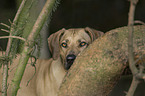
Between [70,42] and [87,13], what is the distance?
5210 millimetres

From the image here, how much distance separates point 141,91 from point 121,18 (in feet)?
11.1

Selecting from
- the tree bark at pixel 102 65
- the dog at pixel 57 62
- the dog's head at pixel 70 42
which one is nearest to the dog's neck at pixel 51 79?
the dog at pixel 57 62

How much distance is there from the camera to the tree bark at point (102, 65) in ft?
5.74

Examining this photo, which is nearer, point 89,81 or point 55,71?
point 89,81

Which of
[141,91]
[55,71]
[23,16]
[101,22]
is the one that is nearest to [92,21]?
[101,22]

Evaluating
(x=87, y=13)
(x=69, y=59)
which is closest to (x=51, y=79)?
(x=69, y=59)

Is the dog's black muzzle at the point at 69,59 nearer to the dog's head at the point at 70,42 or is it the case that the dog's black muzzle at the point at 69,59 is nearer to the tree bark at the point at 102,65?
the dog's head at the point at 70,42

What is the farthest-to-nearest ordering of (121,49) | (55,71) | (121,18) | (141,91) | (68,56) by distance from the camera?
(121,18) < (141,91) < (55,71) < (68,56) < (121,49)

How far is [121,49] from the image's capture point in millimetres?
1775

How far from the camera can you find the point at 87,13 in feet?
27.7

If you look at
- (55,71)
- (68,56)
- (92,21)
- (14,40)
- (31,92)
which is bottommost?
(31,92)

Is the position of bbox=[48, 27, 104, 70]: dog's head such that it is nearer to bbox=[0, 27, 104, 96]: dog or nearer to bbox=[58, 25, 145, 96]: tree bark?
bbox=[0, 27, 104, 96]: dog

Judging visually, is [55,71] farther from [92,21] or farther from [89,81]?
[92,21]

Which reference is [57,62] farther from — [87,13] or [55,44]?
[87,13]
